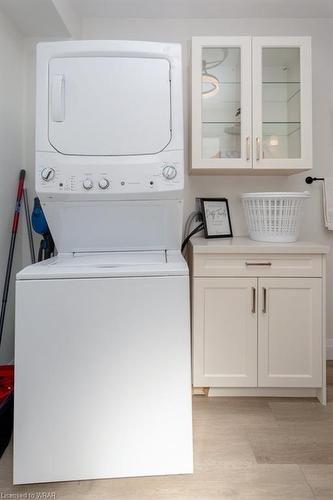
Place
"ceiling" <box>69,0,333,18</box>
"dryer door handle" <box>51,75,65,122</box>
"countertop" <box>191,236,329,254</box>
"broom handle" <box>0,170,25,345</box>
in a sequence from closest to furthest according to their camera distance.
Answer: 1. "dryer door handle" <box>51,75,65,122</box>
2. "countertop" <box>191,236,329,254</box>
3. "broom handle" <box>0,170,25,345</box>
4. "ceiling" <box>69,0,333,18</box>

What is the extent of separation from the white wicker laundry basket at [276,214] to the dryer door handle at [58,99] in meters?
1.12

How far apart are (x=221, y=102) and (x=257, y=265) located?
1.07 metres

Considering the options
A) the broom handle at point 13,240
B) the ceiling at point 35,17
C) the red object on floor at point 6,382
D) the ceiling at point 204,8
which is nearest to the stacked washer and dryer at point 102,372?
the red object on floor at point 6,382

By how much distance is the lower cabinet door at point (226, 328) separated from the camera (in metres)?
1.81

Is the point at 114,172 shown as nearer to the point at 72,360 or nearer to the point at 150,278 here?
the point at 150,278

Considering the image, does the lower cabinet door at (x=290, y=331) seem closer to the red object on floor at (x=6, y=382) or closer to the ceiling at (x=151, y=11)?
the red object on floor at (x=6, y=382)

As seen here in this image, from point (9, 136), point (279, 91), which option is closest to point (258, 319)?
point (279, 91)

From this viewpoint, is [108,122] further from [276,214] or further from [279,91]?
[279,91]

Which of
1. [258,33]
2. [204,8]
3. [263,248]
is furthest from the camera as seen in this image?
[258,33]

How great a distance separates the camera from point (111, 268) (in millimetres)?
1259

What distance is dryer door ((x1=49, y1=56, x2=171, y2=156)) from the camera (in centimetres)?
146

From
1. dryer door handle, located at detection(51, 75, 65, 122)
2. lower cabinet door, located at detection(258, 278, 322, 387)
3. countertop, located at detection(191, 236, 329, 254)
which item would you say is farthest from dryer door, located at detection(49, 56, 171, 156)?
→ lower cabinet door, located at detection(258, 278, 322, 387)

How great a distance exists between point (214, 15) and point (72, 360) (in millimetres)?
2427

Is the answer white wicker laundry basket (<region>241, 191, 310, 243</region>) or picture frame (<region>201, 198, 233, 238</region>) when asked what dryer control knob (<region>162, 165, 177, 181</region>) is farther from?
picture frame (<region>201, 198, 233, 238</region>)
